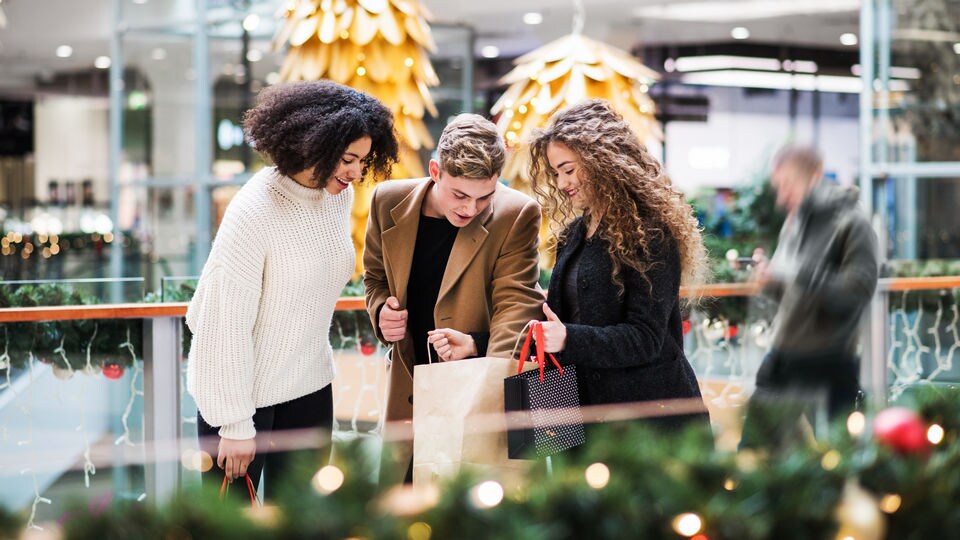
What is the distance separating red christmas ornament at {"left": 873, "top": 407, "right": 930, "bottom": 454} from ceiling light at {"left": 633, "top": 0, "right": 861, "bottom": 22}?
11199mm

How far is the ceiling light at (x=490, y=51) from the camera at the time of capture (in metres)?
11.8

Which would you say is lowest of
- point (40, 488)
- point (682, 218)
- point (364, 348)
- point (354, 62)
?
point (40, 488)

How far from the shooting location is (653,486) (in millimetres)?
1150

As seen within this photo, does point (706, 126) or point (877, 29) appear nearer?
point (877, 29)

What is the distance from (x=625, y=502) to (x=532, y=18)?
35.8 feet

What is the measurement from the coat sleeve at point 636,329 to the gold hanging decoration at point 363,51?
279cm

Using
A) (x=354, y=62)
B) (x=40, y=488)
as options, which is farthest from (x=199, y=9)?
(x=40, y=488)

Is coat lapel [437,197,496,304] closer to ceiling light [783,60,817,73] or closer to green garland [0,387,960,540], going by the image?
green garland [0,387,960,540]

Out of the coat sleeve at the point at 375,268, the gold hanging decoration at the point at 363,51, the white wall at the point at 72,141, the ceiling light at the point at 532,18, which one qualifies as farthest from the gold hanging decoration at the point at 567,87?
the white wall at the point at 72,141

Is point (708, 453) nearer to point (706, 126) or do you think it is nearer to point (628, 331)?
point (628, 331)

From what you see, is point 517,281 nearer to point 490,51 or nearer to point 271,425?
A: point 271,425

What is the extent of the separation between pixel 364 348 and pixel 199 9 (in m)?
6.41

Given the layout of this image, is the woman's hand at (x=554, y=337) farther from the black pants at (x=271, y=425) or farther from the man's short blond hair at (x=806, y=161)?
the man's short blond hair at (x=806, y=161)

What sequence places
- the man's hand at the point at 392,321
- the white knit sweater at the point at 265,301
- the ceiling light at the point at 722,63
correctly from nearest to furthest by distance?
the white knit sweater at the point at 265,301 → the man's hand at the point at 392,321 → the ceiling light at the point at 722,63
